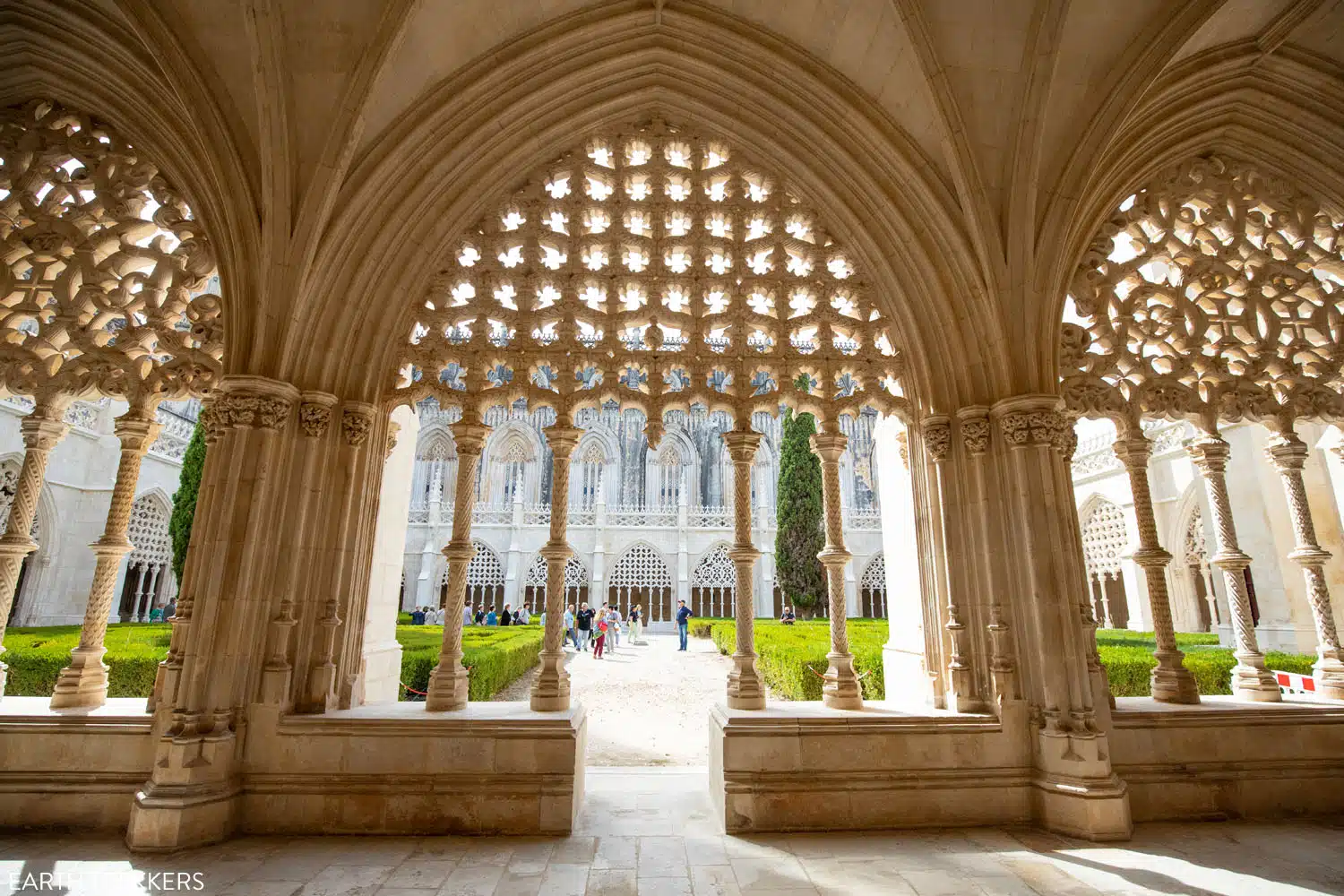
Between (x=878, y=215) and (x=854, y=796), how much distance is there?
4331 millimetres

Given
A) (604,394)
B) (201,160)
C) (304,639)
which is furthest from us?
(604,394)

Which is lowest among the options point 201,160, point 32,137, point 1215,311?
point 1215,311

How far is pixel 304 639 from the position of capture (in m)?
4.21

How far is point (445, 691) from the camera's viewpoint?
4383 mm

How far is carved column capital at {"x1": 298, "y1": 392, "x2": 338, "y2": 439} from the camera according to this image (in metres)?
4.42

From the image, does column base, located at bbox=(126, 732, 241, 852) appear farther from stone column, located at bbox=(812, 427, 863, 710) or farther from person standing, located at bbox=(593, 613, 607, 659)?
person standing, located at bbox=(593, 613, 607, 659)

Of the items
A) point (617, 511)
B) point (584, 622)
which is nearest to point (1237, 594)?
point (584, 622)

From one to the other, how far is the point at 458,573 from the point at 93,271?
352 cm

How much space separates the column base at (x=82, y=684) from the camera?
414 cm

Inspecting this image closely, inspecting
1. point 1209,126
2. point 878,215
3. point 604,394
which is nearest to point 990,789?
point 604,394

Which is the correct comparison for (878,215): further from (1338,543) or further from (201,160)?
(1338,543)

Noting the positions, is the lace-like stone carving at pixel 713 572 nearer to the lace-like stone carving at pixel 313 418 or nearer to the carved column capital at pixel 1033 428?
the carved column capital at pixel 1033 428

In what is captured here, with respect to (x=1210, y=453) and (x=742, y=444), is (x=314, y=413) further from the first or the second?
(x=1210, y=453)

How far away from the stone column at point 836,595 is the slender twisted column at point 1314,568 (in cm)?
347
